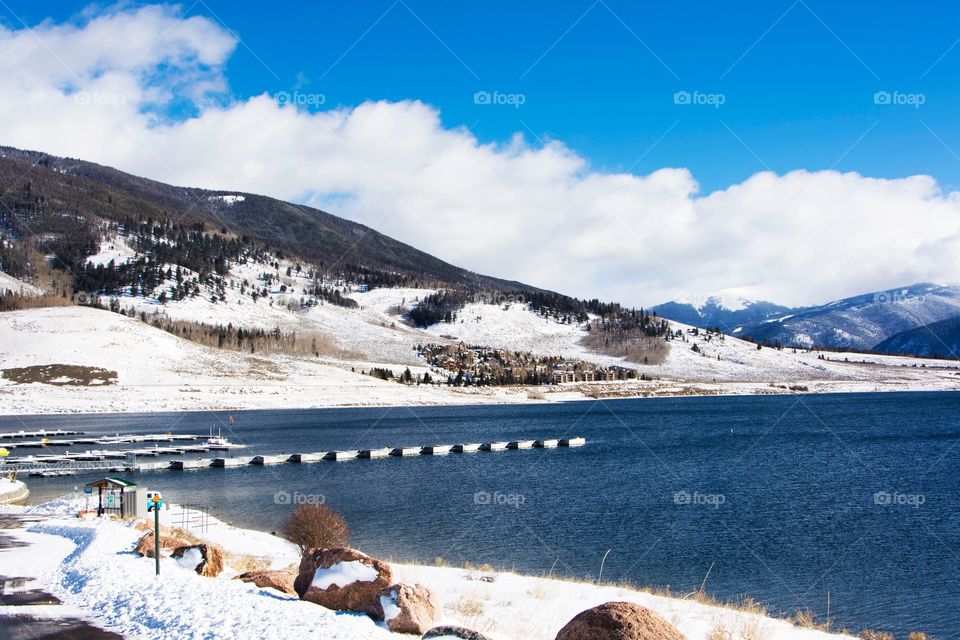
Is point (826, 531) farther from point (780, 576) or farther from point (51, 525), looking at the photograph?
point (51, 525)

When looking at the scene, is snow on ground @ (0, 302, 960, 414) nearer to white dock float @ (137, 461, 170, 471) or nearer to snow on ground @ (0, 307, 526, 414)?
snow on ground @ (0, 307, 526, 414)

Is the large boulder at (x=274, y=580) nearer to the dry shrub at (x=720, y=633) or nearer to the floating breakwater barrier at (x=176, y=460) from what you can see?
the dry shrub at (x=720, y=633)

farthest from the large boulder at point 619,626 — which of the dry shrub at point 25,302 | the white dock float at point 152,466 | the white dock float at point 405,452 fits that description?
the dry shrub at point 25,302

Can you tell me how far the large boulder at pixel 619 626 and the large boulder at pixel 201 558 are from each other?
8.69m

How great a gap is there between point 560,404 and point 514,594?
146 metres

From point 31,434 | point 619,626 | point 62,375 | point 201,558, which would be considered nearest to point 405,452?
point 31,434

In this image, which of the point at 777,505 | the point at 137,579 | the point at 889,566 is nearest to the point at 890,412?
the point at 777,505

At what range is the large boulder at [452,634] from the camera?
11914 millimetres

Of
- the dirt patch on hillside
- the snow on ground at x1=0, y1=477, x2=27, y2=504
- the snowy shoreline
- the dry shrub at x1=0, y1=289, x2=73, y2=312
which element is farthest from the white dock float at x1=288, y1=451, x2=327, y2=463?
the dry shrub at x1=0, y1=289, x2=73, y2=312

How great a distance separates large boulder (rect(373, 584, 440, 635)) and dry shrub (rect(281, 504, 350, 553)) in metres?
11.3

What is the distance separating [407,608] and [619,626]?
392cm

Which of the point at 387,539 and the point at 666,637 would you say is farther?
the point at 387,539

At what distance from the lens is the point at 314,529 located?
24.2m

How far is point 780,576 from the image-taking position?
2514cm
